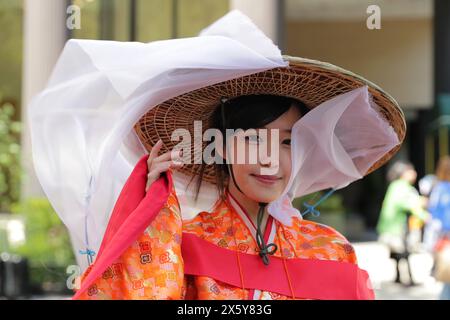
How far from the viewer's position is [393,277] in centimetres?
970

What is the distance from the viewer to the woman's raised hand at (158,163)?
2.03 m

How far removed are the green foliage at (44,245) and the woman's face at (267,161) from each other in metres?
6.09

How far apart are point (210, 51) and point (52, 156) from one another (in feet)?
2.13

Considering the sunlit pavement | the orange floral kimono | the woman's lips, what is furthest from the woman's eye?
the sunlit pavement

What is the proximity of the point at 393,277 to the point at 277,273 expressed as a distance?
797 cm

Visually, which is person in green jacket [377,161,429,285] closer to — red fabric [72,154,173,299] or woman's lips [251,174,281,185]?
woman's lips [251,174,281,185]

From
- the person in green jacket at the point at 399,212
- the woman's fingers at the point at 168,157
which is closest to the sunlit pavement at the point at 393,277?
the person in green jacket at the point at 399,212

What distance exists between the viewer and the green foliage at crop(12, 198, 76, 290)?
8.27m

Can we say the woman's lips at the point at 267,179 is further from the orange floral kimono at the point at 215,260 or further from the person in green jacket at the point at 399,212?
the person in green jacket at the point at 399,212

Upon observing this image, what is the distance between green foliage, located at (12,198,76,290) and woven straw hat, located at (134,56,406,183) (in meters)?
5.88

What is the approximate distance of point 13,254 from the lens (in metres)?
8.45

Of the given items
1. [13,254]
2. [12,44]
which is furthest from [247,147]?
[12,44]

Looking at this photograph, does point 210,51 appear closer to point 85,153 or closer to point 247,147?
point 247,147

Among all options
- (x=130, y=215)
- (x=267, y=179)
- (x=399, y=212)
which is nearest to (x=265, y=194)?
(x=267, y=179)
